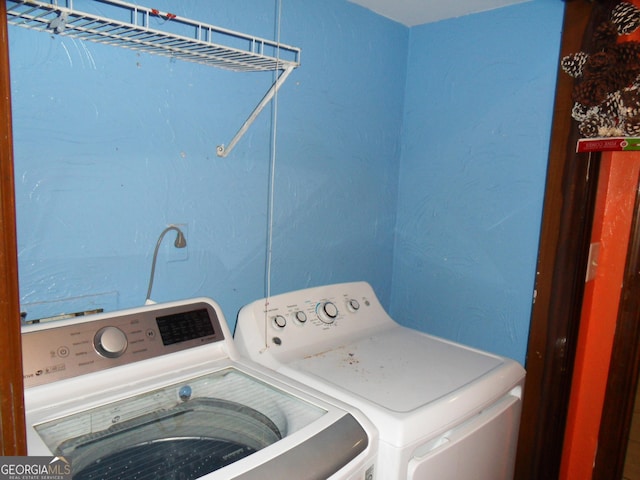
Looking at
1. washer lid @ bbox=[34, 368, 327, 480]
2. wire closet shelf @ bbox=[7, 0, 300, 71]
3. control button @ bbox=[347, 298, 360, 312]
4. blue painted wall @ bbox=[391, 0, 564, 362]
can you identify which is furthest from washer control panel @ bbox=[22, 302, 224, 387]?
blue painted wall @ bbox=[391, 0, 564, 362]

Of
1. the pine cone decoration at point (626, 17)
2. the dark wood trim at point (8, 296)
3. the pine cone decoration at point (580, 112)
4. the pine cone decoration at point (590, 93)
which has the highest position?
the pine cone decoration at point (626, 17)

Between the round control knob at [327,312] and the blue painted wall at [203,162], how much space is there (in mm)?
197

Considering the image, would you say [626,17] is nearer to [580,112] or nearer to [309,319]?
[580,112]

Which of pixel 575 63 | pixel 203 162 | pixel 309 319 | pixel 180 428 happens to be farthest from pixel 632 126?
pixel 180 428

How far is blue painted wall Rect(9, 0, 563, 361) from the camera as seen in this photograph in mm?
1104

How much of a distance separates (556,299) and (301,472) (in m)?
1.16

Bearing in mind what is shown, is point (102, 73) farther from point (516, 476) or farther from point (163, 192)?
point (516, 476)

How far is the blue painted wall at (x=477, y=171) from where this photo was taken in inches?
63.3

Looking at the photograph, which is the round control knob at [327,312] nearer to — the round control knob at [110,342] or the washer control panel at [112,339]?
the washer control panel at [112,339]

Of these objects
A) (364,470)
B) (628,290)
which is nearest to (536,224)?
(628,290)

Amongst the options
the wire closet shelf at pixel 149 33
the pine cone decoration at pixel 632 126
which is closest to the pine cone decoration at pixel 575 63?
the pine cone decoration at pixel 632 126

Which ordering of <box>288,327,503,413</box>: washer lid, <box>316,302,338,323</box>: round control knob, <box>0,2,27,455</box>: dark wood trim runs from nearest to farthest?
<box>0,2,27,455</box>: dark wood trim, <box>288,327,503,413</box>: washer lid, <box>316,302,338,323</box>: round control knob

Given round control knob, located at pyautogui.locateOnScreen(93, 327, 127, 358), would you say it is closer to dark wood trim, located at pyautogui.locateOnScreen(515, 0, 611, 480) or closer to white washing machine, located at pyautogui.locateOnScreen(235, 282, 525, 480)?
white washing machine, located at pyautogui.locateOnScreen(235, 282, 525, 480)

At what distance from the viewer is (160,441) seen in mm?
985
